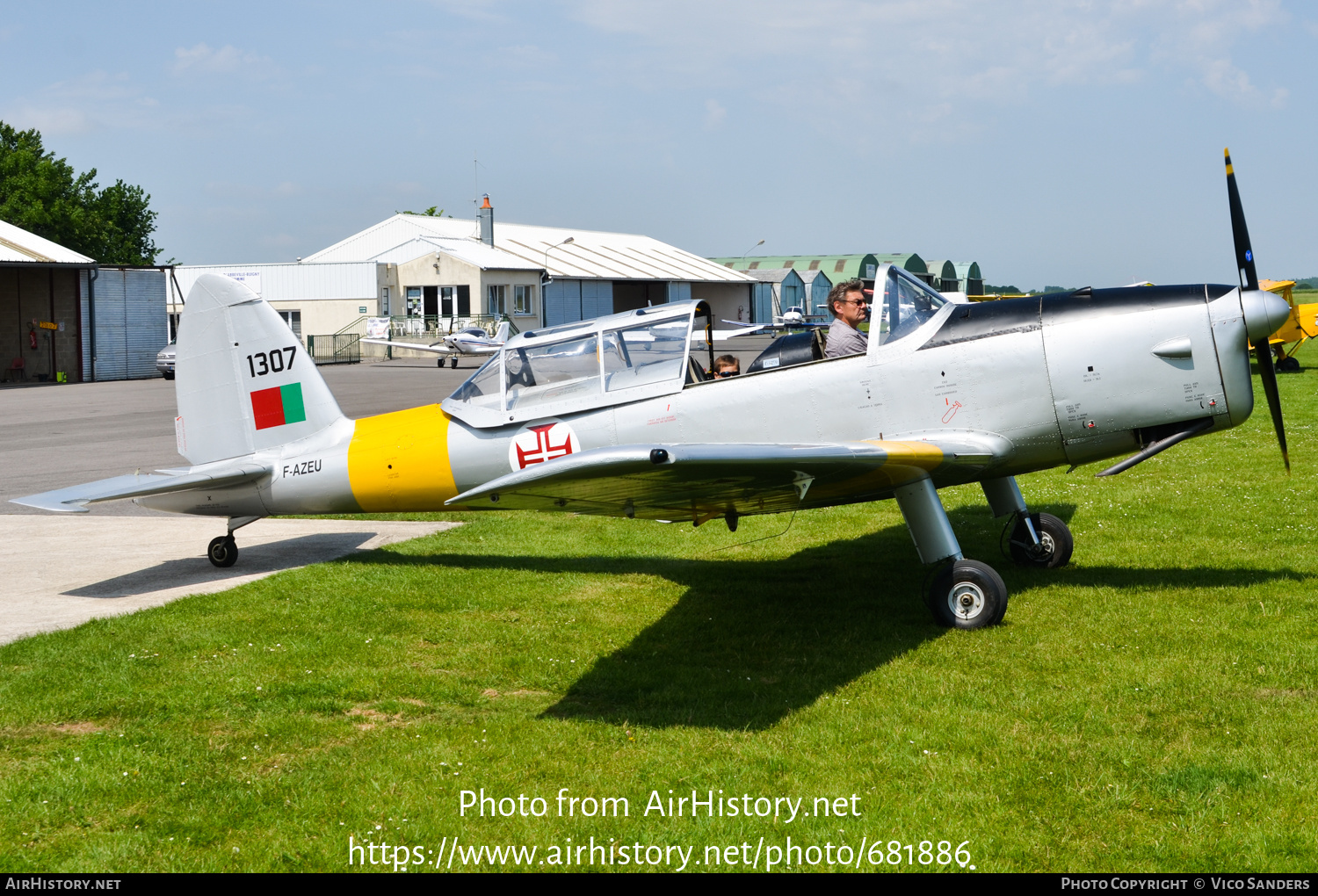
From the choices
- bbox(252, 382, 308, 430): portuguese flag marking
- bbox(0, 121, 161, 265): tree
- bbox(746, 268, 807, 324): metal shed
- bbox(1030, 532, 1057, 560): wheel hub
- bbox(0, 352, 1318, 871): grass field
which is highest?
bbox(0, 121, 161, 265): tree

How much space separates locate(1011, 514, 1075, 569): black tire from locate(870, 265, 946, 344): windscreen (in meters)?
2.09

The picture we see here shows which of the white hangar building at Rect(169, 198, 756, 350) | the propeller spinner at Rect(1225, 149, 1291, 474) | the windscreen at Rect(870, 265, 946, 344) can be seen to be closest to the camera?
the propeller spinner at Rect(1225, 149, 1291, 474)

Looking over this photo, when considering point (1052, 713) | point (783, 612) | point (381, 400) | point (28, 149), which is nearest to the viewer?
point (1052, 713)

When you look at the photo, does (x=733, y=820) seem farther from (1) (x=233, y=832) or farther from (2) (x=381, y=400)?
(2) (x=381, y=400)

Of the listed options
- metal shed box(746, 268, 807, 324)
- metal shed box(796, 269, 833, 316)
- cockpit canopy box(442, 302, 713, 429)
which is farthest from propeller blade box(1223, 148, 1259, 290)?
metal shed box(796, 269, 833, 316)

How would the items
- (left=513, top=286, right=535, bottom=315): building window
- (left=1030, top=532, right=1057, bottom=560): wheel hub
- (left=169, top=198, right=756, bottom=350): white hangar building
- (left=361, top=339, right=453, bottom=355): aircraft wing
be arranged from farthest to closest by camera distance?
(left=513, top=286, right=535, bottom=315): building window
(left=169, top=198, right=756, bottom=350): white hangar building
(left=361, top=339, right=453, bottom=355): aircraft wing
(left=1030, top=532, right=1057, bottom=560): wheel hub

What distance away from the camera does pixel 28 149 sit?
74688 millimetres

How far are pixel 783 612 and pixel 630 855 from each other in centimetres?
363

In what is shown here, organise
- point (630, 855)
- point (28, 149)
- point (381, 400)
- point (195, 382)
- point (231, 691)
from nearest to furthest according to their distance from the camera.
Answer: point (630, 855) → point (231, 691) → point (195, 382) → point (381, 400) → point (28, 149)

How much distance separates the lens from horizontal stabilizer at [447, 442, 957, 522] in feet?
16.8

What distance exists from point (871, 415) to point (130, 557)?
6754mm

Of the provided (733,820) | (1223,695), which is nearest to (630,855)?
(733,820)

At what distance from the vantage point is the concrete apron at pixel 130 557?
8.01 meters

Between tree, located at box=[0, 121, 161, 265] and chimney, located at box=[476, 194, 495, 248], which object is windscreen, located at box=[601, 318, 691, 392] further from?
tree, located at box=[0, 121, 161, 265]
